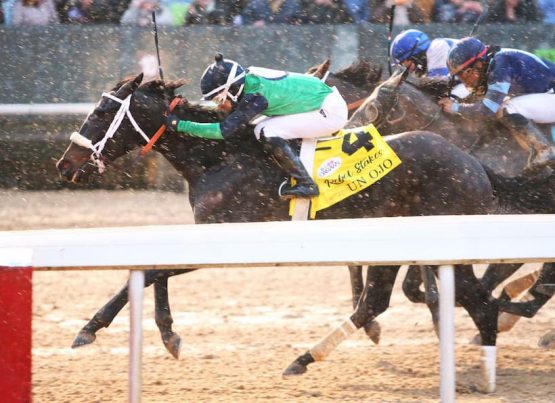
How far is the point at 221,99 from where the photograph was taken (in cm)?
550

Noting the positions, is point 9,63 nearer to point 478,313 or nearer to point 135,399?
point 478,313

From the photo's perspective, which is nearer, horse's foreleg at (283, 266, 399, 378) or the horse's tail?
horse's foreleg at (283, 266, 399, 378)

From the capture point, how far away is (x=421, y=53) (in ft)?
24.2

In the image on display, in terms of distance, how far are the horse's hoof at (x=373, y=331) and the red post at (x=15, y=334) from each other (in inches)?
118

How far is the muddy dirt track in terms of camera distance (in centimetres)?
512

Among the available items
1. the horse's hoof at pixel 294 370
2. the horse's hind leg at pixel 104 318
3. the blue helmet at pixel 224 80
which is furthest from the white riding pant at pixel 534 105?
the horse's hind leg at pixel 104 318

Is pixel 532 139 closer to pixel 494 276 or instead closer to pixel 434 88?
pixel 494 276

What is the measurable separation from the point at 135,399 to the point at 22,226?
21.1 feet

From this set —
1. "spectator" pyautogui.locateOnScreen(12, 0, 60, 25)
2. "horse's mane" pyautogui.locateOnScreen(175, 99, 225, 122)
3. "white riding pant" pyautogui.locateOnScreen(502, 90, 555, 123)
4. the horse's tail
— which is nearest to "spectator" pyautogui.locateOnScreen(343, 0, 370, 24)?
"spectator" pyautogui.locateOnScreen(12, 0, 60, 25)

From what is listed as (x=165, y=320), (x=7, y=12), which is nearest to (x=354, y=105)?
(x=165, y=320)

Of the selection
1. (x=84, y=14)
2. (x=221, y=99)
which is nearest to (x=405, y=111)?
(x=221, y=99)

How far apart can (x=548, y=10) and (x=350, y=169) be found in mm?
Answer: 5748

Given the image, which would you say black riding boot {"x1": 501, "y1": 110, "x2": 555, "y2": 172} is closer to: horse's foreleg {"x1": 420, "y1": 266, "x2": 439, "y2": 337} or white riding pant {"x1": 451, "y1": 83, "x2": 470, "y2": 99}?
white riding pant {"x1": 451, "y1": 83, "x2": 470, "y2": 99}

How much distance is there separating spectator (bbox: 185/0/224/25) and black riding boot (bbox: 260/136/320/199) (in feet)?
17.4
